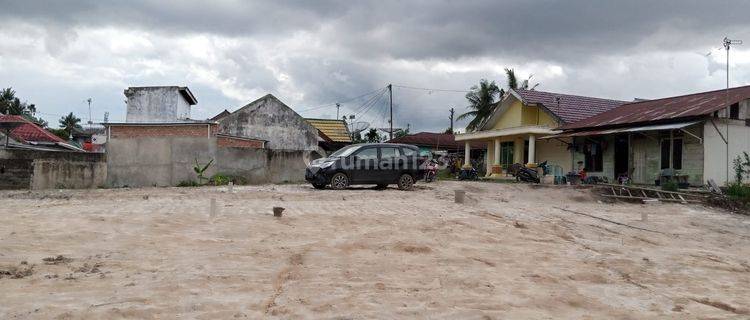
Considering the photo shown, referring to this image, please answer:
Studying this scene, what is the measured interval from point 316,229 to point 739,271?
5.17 m

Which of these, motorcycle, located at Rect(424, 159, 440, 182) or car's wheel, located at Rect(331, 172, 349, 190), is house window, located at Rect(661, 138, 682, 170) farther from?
car's wheel, located at Rect(331, 172, 349, 190)

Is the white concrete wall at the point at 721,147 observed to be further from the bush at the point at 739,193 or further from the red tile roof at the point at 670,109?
the bush at the point at 739,193

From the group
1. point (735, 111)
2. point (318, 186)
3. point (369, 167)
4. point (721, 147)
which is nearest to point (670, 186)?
point (721, 147)

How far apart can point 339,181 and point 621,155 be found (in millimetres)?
11974

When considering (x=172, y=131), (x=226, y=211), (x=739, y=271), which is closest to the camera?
(x=739, y=271)

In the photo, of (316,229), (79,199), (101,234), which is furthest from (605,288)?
(79,199)

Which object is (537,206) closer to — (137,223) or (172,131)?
(137,223)

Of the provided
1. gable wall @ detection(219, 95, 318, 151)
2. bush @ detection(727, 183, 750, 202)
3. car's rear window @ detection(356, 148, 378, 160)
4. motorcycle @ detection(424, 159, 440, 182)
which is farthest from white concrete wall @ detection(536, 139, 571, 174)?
car's rear window @ detection(356, 148, 378, 160)

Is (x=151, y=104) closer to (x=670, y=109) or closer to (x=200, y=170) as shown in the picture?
(x=200, y=170)

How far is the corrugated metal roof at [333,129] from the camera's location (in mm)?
34469

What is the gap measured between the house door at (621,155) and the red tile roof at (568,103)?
4305mm

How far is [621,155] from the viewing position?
68.7 ft

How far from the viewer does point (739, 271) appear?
6.11 meters

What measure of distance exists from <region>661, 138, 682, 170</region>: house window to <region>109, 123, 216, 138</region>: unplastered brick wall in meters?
16.6
